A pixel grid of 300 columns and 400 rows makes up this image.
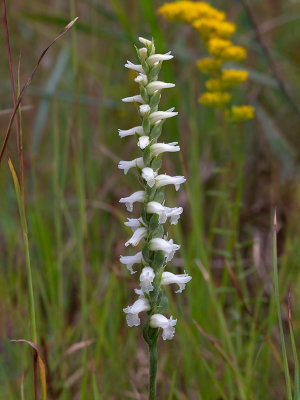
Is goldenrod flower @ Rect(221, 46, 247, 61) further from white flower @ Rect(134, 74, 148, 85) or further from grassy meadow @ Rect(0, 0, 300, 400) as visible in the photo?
white flower @ Rect(134, 74, 148, 85)

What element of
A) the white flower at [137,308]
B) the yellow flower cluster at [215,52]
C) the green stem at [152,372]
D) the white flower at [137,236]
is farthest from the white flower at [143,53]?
the yellow flower cluster at [215,52]

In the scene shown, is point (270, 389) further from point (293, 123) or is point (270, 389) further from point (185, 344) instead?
point (293, 123)

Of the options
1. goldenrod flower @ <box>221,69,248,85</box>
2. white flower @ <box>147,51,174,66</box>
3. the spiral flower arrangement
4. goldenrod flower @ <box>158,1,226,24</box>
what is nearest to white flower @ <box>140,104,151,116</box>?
the spiral flower arrangement

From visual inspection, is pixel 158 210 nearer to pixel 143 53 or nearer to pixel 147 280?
pixel 147 280

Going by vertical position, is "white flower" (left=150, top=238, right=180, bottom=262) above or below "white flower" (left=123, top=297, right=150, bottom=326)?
above

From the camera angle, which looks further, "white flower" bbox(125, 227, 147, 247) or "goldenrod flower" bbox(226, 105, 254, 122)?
"goldenrod flower" bbox(226, 105, 254, 122)

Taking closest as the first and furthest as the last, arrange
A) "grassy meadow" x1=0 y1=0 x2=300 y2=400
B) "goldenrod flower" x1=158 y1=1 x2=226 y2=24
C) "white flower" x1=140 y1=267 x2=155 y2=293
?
"white flower" x1=140 y1=267 x2=155 y2=293 → "grassy meadow" x1=0 y1=0 x2=300 y2=400 → "goldenrod flower" x1=158 y1=1 x2=226 y2=24

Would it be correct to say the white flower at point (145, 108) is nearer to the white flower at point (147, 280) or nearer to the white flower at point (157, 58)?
the white flower at point (157, 58)
